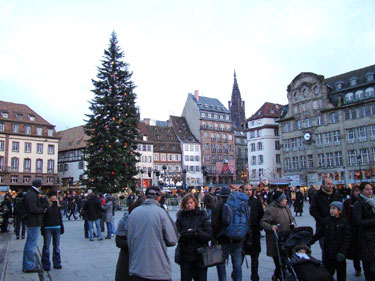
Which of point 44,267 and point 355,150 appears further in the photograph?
point 355,150

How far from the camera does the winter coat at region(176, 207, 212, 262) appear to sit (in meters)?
5.43

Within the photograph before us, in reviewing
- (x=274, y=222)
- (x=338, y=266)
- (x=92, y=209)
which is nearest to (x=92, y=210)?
(x=92, y=209)

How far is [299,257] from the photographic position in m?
5.38

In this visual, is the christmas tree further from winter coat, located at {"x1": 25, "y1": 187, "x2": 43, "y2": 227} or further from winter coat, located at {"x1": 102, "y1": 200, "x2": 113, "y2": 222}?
winter coat, located at {"x1": 25, "y1": 187, "x2": 43, "y2": 227}

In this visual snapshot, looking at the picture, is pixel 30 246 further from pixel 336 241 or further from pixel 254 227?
pixel 336 241

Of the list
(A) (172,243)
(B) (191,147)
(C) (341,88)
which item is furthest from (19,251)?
(B) (191,147)

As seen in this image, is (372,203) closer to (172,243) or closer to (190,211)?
(190,211)

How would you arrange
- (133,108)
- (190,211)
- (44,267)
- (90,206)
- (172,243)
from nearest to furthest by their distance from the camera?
(172,243) → (190,211) → (44,267) → (90,206) → (133,108)

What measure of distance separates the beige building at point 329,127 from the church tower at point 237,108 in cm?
6133

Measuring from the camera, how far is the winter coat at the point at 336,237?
5.96 m

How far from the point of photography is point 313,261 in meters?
5.23

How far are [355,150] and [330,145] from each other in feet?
12.8

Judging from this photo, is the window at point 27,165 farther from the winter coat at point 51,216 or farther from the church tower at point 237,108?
the church tower at point 237,108

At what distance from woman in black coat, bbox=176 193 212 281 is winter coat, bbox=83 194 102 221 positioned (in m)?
8.59
